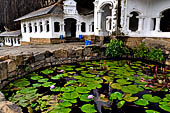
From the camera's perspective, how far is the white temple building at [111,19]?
25.2 feet

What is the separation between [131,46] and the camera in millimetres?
6844

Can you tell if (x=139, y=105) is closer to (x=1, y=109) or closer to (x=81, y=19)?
(x=1, y=109)

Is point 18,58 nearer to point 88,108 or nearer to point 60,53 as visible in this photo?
point 60,53

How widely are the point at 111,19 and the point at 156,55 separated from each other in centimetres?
463


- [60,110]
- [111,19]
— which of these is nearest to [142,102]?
[60,110]

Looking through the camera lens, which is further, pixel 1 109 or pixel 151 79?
pixel 151 79

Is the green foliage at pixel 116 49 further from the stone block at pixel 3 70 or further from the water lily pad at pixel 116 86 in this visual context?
the stone block at pixel 3 70

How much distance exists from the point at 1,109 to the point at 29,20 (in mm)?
13267

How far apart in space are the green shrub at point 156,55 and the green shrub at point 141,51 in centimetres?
21

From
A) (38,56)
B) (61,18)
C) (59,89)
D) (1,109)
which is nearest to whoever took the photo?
(1,109)

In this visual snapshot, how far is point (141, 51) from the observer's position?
630cm

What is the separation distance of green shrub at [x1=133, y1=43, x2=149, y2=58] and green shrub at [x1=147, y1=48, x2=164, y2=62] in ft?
0.67

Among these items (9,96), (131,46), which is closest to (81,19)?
(131,46)

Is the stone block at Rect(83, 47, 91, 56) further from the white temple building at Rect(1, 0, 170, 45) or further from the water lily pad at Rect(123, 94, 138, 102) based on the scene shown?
the water lily pad at Rect(123, 94, 138, 102)
